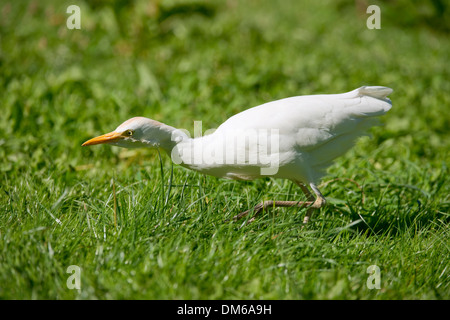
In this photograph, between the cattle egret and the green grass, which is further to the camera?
the cattle egret

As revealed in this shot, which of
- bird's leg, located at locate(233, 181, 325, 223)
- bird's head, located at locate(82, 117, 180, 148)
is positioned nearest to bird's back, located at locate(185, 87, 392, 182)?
bird's leg, located at locate(233, 181, 325, 223)

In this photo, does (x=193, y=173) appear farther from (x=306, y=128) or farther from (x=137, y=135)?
(x=306, y=128)

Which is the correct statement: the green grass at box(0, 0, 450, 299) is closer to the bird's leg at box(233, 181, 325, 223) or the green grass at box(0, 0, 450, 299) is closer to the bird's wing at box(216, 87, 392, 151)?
the bird's leg at box(233, 181, 325, 223)

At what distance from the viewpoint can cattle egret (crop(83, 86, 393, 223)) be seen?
3.16 m

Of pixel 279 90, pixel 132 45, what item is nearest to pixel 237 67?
pixel 279 90

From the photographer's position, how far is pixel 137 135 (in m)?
3.19

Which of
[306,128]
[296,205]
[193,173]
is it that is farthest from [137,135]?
[296,205]

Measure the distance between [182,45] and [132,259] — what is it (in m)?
4.85

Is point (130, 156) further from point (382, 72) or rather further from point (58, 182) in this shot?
point (382, 72)

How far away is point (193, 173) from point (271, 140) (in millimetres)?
875

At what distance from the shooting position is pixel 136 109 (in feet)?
17.5

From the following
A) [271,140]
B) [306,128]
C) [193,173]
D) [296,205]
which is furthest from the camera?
[193,173]

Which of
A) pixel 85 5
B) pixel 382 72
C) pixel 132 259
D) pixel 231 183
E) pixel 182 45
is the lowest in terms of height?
pixel 132 259

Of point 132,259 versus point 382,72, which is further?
point 382,72
